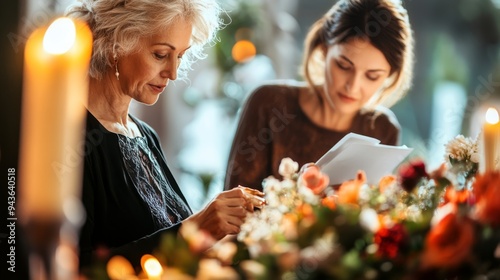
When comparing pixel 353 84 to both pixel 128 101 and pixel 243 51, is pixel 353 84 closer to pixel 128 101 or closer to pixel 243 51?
pixel 128 101

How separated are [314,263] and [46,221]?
0.96 ft

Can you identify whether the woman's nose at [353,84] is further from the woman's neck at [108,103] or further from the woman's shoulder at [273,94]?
the woman's neck at [108,103]

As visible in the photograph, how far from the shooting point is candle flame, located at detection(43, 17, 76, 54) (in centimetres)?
69

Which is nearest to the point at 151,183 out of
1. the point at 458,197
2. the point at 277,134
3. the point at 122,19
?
the point at 122,19

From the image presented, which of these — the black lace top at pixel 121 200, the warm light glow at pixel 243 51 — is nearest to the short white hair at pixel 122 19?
the black lace top at pixel 121 200

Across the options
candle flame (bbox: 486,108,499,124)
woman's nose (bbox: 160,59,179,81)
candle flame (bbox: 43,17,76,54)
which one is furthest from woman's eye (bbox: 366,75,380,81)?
candle flame (bbox: 43,17,76,54)

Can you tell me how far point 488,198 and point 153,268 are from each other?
43 centimetres

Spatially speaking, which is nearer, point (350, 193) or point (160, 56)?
point (350, 193)

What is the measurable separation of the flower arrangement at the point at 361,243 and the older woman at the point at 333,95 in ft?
3.18

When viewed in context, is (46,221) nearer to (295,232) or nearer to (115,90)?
(295,232)

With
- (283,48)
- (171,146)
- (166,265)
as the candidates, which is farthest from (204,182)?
(166,265)

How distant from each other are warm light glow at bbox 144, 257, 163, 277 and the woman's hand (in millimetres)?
428

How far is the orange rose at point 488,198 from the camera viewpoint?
896mm

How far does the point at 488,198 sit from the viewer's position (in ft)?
2.99
